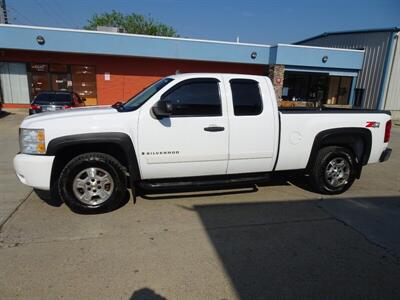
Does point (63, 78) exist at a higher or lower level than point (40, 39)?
lower

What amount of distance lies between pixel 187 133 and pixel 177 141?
0.18 meters

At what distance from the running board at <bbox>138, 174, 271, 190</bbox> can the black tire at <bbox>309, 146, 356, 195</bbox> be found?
35.9 inches

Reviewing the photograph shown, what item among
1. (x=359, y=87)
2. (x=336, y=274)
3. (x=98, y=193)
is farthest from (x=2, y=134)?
(x=359, y=87)

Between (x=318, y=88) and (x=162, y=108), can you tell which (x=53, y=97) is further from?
(x=318, y=88)

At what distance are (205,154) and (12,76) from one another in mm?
17935

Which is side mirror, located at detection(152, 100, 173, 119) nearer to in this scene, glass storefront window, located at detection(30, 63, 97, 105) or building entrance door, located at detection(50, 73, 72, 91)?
glass storefront window, located at detection(30, 63, 97, 105)

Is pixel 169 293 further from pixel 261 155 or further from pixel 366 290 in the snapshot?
pixel 261 155

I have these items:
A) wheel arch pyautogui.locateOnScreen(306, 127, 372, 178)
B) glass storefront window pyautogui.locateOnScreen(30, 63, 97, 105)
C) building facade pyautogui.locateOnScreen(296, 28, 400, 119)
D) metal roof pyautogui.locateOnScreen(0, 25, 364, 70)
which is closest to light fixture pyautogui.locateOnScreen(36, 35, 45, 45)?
metal roof pyautogui.locateOnScreen(0, 25, 364, 70)

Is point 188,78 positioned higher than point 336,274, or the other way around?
point 188,78

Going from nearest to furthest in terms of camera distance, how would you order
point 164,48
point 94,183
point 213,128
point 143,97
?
1. point 94,183
2. point 213,128
3. point 143,97
4. point 164,48

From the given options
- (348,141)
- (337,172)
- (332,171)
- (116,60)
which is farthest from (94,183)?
(116,60)

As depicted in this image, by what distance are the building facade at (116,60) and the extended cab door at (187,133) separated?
47.3 feet

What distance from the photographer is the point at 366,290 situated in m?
2.86

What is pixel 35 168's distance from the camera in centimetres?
399
